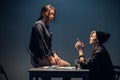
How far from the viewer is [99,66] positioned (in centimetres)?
426

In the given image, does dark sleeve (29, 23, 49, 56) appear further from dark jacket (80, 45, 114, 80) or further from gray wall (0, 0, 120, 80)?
gray wall (0, 0, 120, 80)

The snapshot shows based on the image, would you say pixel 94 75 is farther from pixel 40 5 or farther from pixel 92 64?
pixel 40 5

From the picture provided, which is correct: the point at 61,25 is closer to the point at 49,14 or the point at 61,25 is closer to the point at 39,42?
the point at 49,14

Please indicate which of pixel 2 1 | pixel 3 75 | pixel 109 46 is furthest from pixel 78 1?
pixel 3 75

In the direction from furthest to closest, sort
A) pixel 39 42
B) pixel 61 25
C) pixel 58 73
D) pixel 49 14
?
1. pixel 61 25
2. pixel 49 14
3. pixel 39 42
4. pixel 58 73

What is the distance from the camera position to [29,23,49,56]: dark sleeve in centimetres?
423

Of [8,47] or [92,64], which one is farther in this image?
[8,47]

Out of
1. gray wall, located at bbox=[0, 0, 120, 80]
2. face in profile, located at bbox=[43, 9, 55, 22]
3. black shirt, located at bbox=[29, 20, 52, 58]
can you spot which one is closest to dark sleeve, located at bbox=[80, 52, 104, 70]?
black shirt, located at bbox=[29, 20, 52, 58]

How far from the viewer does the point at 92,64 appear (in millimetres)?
4230

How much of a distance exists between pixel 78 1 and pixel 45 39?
6.59 feet

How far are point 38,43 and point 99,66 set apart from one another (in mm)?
840

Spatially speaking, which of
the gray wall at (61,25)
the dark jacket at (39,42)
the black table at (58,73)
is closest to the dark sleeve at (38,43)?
the dark jacket at (39,42)

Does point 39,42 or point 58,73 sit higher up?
point 39,42

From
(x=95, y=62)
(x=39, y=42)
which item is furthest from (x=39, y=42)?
(x=95, y=62)
